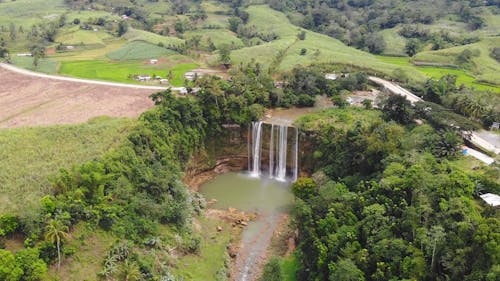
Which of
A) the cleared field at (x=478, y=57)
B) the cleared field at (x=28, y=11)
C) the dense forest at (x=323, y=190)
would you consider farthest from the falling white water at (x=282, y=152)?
the cleared field at (x=28, y=11)

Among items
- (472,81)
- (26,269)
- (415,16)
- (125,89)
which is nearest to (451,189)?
(26,269)

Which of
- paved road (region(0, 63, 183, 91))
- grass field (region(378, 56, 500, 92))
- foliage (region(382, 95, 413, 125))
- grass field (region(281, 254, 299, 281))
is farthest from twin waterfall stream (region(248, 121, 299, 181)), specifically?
grass field (region(378, 56, 500, 92))

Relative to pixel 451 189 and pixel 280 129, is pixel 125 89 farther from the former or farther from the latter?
pixel 451 189

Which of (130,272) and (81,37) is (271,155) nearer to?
(130,272)

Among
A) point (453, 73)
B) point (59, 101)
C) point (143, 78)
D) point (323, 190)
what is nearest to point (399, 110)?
point (323, 190)

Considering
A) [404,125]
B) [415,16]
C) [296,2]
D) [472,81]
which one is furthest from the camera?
[296,2]
